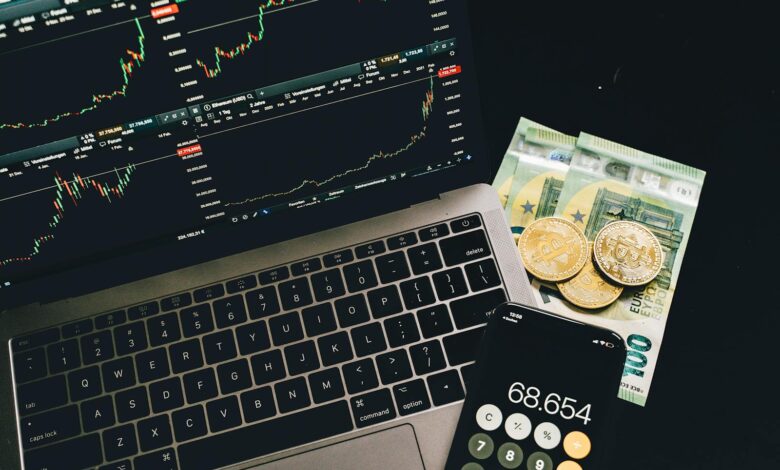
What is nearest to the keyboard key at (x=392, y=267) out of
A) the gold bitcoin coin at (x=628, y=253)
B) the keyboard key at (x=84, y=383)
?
the gold bitcoin coin at (x=628, y=253)

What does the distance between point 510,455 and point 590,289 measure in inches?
11.4

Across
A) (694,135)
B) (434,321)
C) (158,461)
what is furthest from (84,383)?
(694,135)

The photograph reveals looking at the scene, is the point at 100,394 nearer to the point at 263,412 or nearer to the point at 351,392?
the point at 263,412

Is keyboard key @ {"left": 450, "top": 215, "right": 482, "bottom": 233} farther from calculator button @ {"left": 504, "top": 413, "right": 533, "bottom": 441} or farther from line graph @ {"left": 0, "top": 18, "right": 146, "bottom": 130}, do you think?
line graph @ {"left": 0, "top": 18, "right": 146, "bottom": 130}

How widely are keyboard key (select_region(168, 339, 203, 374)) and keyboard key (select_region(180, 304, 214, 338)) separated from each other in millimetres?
14

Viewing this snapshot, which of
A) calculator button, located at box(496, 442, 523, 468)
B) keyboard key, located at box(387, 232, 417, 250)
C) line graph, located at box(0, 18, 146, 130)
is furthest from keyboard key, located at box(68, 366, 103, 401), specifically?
calculator button, located at box(496, 442, 523, 468)

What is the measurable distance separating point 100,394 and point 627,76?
0.92 m

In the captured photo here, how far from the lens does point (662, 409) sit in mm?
867

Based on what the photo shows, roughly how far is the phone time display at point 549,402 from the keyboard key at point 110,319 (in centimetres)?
→ 54

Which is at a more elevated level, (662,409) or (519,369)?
(519,369)

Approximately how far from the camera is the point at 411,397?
0.79 m

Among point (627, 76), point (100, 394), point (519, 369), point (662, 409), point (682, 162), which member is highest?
point (627, 76)

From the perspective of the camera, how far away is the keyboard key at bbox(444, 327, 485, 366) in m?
0.81

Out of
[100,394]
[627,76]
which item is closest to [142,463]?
[100,394]
